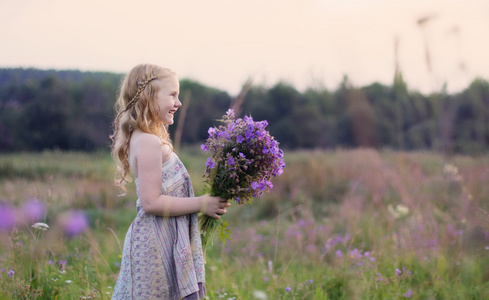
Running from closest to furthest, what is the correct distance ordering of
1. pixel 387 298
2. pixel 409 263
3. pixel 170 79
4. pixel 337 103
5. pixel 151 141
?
pixel 151 141 < pixel 170 79 < pixel 387 298 < pixel 409 263 < pixel 337 103

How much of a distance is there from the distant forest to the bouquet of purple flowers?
47.6 ft

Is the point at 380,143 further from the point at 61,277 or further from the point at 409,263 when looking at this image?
the point at 61,277

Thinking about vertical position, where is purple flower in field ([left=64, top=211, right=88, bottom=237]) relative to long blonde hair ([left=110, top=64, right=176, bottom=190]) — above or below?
below

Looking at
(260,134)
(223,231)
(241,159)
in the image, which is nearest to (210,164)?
(241,159)

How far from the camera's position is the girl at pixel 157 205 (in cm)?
222

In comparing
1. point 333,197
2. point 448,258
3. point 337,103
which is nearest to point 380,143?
point 337,103

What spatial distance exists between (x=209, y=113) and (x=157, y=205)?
80.1ft

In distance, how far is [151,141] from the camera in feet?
7.34

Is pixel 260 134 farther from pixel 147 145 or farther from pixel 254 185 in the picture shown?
pixel 147 145

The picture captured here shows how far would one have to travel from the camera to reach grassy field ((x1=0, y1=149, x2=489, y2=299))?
3.21 meters

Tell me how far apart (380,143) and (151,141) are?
2583 centimetres

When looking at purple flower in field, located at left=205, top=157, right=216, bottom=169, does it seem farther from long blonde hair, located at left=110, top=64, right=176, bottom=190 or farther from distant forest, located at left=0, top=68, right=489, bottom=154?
distant forest, located at left=0, top=68, right=489, bottom=154

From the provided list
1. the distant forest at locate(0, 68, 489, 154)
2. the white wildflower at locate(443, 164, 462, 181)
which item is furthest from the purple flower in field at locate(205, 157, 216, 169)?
the distant forest at locate(0, 68, 489, 154)

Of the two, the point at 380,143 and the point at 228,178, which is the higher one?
the point at 228,178
